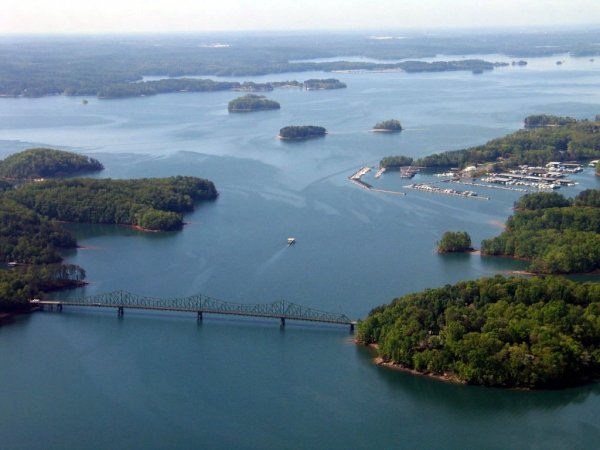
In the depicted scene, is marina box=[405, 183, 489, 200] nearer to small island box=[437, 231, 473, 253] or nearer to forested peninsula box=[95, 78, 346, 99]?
small island box=[437, 231, 473, 253]


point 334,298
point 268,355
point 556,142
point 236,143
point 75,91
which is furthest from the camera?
point 75,91

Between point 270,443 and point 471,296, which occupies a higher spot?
point 471,296

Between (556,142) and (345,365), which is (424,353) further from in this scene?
(556,142)

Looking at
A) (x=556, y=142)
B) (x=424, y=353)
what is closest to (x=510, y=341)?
(x=424, y=353)

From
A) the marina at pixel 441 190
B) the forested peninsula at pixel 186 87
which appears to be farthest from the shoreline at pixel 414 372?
the forested peninsula at pixel 186 87

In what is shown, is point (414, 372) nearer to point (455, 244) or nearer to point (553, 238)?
point (455, 244)
